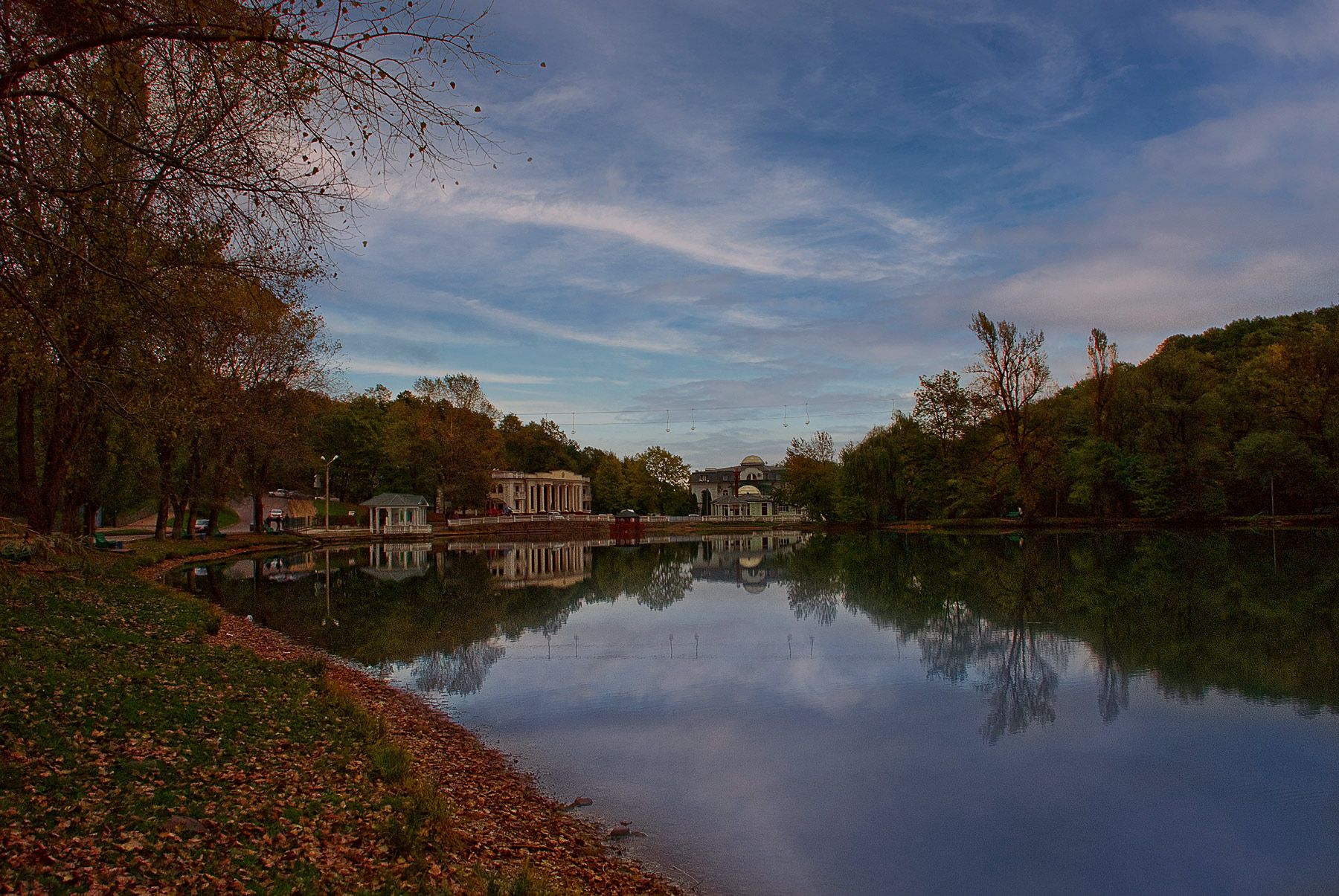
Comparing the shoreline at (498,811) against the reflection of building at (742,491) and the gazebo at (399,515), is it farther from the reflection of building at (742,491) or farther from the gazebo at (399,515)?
the reflection of building at (742,491)

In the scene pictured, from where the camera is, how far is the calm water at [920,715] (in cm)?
721

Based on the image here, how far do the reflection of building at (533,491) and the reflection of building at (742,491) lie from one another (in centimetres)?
1602

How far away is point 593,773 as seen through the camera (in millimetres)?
9336

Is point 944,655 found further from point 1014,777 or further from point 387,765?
point 387,765

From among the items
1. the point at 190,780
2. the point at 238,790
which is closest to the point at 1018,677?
the point at 238,790

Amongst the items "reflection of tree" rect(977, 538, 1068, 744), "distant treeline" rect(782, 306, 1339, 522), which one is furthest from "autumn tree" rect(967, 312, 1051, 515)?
"reflection of tree" rect(977, 538, 1068, 744)

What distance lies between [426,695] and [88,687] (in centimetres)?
532

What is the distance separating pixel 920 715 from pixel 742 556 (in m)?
35.6

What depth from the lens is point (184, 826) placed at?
562cm

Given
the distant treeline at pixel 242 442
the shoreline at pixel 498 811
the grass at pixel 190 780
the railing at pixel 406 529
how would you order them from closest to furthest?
the grass at pixel 190 780 → the shoreline at pixel 498 811 → the distant treeline at pixel 242 442 → the railing at pixel 406 529

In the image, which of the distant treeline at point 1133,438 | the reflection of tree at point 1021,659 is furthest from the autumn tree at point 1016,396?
the reflection of tree at point 1021,659

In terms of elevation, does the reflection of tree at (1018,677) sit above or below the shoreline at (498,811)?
below

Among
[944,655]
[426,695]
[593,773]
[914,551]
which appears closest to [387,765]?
[593,773]

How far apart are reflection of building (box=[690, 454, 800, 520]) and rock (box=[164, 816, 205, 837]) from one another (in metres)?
86.1
